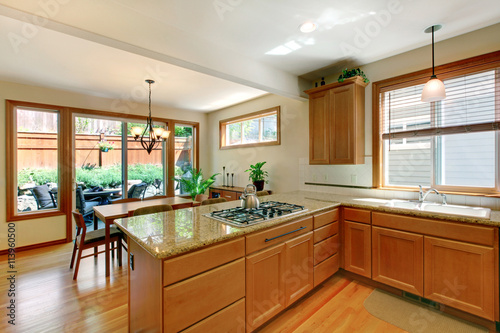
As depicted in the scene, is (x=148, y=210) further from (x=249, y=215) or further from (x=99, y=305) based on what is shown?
(x=249, y=215)

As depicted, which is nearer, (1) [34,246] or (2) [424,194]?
(2) [424,194]

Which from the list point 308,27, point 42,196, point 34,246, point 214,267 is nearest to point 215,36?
point 308,27

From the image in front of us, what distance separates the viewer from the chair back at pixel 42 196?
385 cm

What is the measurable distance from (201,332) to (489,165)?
297cm

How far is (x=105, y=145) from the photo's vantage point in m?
4.50

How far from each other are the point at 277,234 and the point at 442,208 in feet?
5.84

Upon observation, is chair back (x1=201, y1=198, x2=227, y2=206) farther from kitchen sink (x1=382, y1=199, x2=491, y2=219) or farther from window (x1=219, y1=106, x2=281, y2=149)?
kitchen sink (x1=382, y1=199, x2=491, y2=219)

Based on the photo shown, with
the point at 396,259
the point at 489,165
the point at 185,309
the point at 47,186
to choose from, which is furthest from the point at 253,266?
the point at 47,186

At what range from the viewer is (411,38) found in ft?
7.93

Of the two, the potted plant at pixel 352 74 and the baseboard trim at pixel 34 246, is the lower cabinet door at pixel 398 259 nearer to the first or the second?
the potted plant at pixel 352 74

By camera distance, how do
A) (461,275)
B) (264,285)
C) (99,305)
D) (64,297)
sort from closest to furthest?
(264,285) < (461,275) < (99,305) < (64,297)

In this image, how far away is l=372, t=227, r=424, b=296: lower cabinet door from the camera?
211 cm

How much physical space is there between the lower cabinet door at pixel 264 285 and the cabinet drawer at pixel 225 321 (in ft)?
0.21

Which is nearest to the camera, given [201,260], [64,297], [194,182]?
[201,260]
